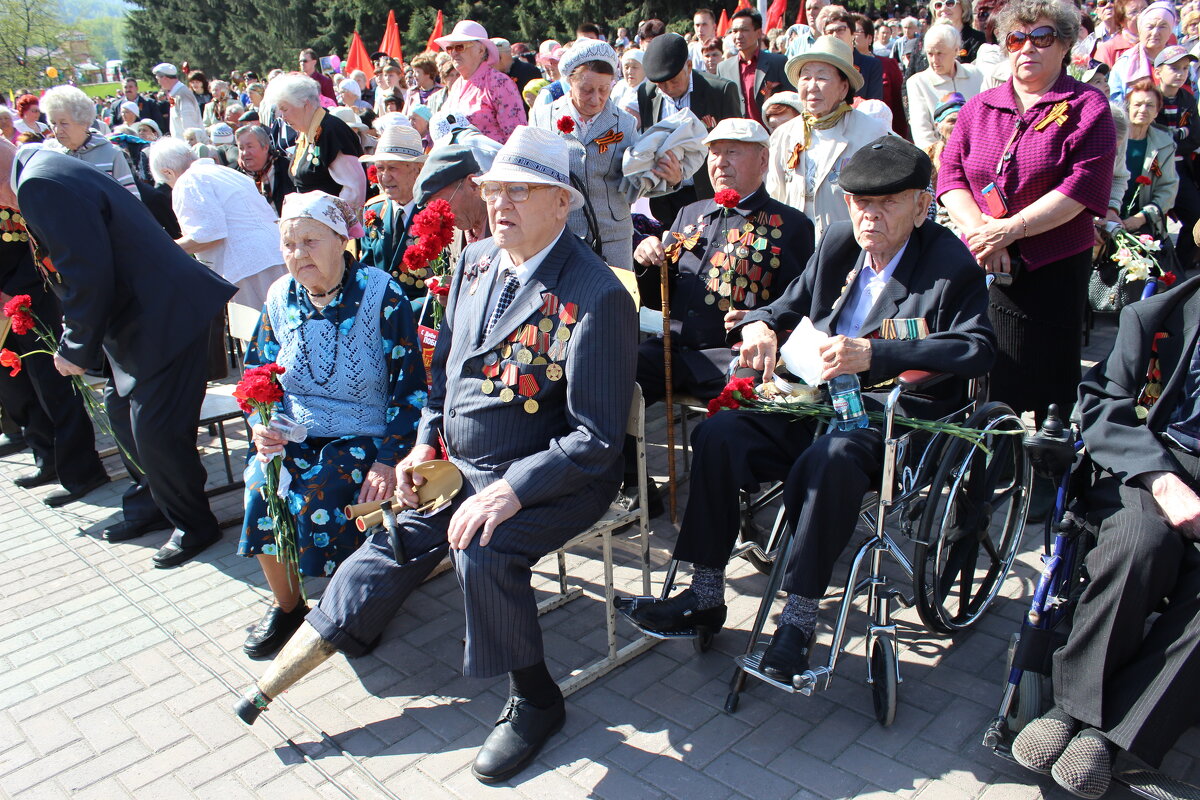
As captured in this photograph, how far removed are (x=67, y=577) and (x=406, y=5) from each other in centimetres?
3152

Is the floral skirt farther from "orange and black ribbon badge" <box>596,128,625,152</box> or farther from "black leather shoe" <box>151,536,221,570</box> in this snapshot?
"orange and black ribbon badge" <box>596,128,625,152</box>

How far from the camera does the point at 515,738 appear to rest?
2.76 m

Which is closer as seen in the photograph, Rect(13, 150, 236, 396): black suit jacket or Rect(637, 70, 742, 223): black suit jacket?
Rect(13, 150, 236, 396): black suit jacket

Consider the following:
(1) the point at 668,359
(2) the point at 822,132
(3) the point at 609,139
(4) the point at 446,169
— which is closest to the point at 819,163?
(2) the point at 822,132

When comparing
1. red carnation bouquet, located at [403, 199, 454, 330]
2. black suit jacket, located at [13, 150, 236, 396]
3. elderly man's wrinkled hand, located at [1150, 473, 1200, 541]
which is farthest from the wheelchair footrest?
black suit jacket, located at [13, 150, 236, 396]

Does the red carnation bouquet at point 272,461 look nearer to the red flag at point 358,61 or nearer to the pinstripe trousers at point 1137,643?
the pinstripe trousers at point 1137,643

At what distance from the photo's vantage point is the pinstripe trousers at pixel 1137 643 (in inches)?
91.7

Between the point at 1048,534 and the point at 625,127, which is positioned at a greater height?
the point at 625,127

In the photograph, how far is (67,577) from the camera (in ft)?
13.8

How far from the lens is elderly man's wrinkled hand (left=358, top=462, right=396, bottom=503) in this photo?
10.8 feet

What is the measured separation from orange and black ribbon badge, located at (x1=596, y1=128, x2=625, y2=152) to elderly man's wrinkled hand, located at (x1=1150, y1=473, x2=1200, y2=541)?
3044 millimetres

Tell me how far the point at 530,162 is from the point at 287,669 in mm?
1787

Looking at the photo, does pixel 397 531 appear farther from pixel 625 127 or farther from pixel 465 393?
pixel 625 127

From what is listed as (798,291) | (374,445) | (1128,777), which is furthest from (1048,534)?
(374,445)
